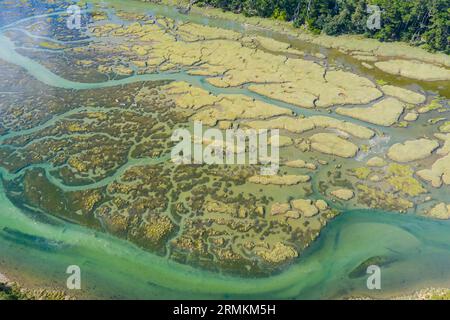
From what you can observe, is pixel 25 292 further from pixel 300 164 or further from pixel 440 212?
pixel 440 212

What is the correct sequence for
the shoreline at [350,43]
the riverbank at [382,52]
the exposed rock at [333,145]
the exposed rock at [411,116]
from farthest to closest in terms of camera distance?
the shoreline at [350,43]
the riverbank at [382,52]
the exposed rock at [411,116]
the exposed rock at [333,145]

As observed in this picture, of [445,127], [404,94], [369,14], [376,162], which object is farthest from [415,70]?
[376,162]

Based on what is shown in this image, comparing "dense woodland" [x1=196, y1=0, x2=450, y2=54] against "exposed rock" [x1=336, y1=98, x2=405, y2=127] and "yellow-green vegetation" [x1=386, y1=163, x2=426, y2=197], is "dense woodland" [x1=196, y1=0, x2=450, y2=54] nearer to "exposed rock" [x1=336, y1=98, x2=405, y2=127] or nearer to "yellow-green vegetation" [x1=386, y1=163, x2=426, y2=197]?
"exposed rock" [x1=336, y1=98, x2=405, y2=127]

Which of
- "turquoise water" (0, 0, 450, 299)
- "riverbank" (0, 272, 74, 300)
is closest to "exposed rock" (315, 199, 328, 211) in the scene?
"turquoise water" (0, 0, 450, 299)

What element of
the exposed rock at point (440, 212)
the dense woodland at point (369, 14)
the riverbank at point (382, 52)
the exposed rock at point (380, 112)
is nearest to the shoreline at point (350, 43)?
the riverbank at point (382, 52)

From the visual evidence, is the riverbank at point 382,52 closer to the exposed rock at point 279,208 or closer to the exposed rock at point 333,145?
the exposed rock at point 333,145

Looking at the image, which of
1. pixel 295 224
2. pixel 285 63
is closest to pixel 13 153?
pixel 295 224

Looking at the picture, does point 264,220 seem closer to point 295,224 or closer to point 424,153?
point 295,224
